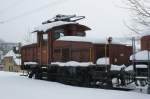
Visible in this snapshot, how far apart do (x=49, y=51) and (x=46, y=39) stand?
4.01ft

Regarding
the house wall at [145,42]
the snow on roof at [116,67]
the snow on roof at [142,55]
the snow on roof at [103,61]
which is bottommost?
the snow on roof at [116,67]

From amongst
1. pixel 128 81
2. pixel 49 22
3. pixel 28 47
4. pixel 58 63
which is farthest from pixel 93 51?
pixel 28 47

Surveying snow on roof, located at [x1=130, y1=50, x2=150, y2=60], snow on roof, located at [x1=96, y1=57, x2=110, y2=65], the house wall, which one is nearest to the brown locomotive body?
snow on roof, located at [x1=96, y1=57, x2=110, y2=65]

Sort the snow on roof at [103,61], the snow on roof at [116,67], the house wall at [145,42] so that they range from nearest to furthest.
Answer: the house wall at [145,42] → the snow on roof at [116,67] → the snow on roof at [103,61]

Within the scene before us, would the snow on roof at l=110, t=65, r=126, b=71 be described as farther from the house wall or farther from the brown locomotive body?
the house wall

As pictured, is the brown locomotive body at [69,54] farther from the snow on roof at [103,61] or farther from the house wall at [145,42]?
the house wall at [145,42]

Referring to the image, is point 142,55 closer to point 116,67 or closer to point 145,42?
point 145,42

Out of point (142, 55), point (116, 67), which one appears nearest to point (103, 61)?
point (116, 67)

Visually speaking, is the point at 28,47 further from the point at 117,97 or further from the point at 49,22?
the point at 117,97

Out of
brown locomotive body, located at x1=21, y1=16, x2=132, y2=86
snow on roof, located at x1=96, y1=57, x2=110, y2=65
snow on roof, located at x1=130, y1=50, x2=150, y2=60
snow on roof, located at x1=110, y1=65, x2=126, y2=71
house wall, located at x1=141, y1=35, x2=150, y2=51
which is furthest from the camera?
brown locomotive body, located at x1=21, y1=16, x2=132, y2=86

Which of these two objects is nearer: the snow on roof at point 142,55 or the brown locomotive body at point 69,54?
the snow on roof at point 142,55

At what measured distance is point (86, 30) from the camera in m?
23.1

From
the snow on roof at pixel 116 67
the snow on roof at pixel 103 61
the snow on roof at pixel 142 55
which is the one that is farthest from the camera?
the snow on roof at pixel 103 61

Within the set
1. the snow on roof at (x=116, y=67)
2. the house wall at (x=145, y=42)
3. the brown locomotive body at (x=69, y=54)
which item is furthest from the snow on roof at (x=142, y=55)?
the brown locomotive body at (x=69, y=54)
